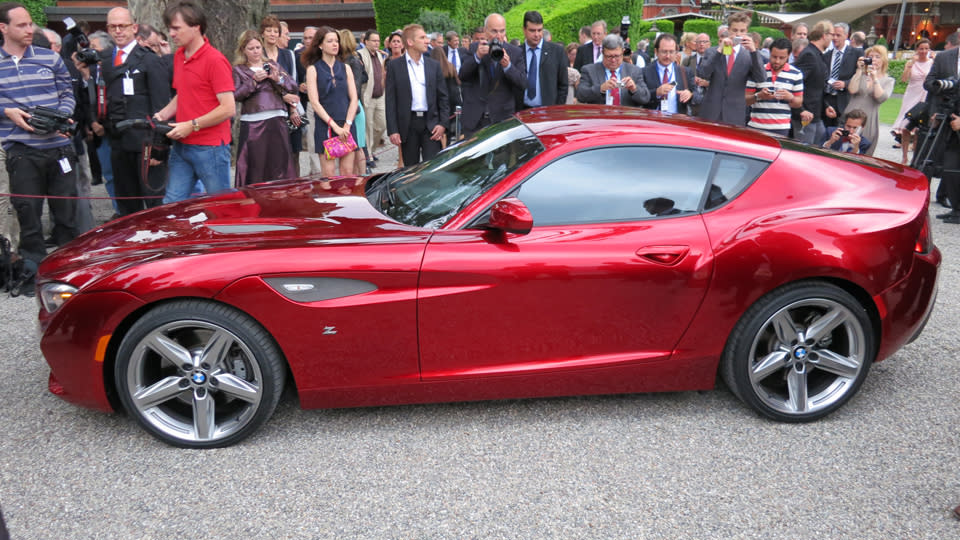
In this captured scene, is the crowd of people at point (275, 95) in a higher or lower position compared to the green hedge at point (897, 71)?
higher

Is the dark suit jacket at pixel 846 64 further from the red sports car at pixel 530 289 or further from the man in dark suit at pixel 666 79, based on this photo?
the red sports car at pixel 530 289

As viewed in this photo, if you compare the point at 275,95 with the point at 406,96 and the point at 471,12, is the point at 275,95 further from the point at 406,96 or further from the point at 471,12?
the point at 471,12

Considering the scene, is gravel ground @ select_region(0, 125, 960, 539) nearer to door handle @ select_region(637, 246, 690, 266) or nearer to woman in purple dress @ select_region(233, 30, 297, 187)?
door handle @ select_region(637, 246, 690, 266)

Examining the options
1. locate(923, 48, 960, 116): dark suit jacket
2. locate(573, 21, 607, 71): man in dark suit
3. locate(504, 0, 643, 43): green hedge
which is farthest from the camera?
locate(504, 0, 643, 43): green hedge

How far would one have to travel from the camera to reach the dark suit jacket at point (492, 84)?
7.76 m

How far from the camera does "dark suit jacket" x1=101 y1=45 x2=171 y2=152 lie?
6.43 metres

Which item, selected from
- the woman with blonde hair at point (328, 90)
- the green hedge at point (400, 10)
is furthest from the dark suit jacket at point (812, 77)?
the green hedge at point (400, 10)

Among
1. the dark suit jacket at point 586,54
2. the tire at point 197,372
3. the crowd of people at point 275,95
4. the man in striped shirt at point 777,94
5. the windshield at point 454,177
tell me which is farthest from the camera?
the dark suit jacket at point 586,54

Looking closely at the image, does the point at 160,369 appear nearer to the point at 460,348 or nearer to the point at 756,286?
the point at 460,348

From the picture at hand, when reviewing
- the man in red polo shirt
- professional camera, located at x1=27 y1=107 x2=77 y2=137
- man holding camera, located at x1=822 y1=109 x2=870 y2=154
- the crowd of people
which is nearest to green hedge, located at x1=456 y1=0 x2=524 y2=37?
the crowd of people

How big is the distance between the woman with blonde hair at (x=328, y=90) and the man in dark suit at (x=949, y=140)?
589 centimetres

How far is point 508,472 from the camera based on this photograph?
3.12 meters

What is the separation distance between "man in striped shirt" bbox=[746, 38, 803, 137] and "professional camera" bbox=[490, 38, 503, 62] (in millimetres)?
2492

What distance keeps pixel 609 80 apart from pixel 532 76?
1103 mm
